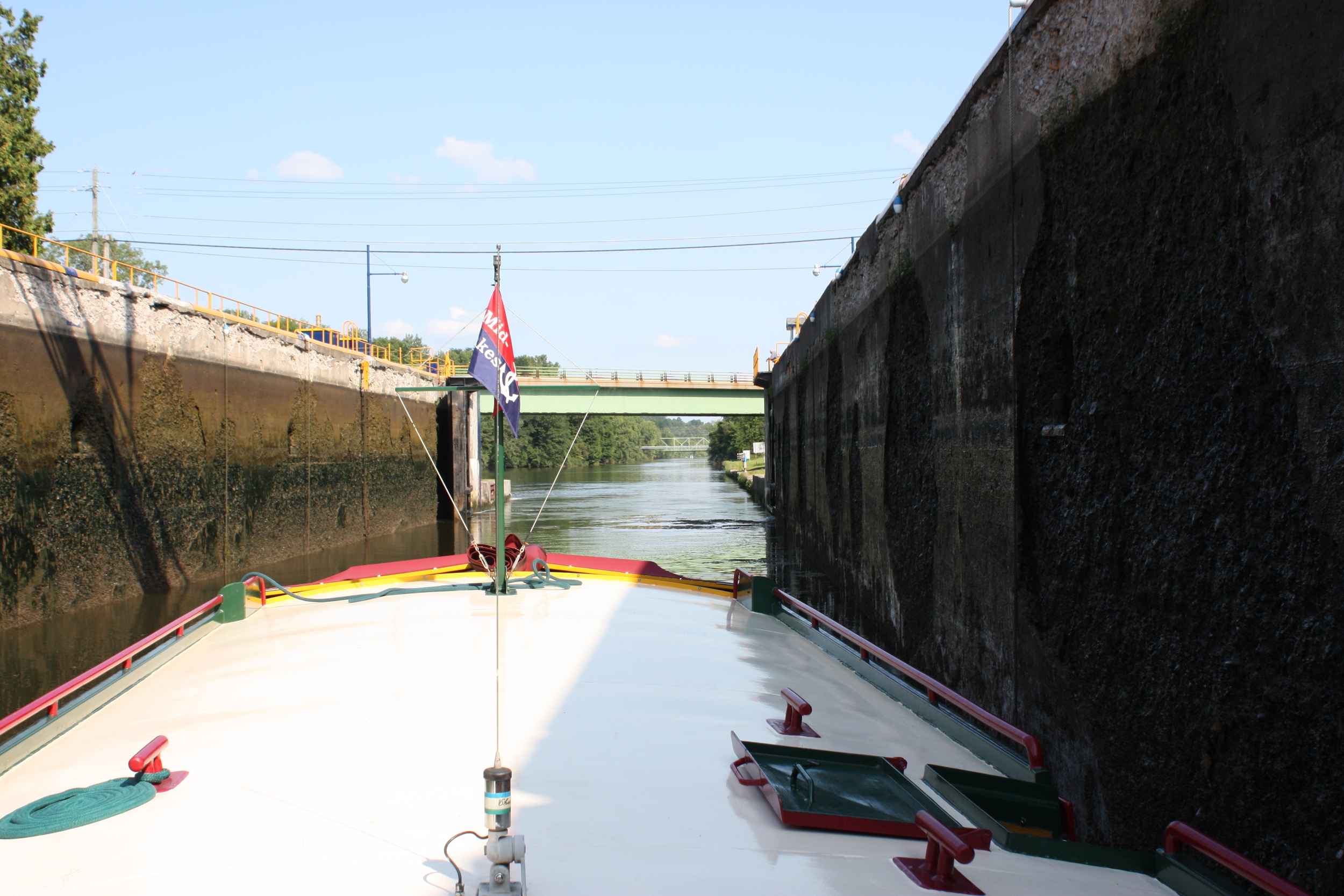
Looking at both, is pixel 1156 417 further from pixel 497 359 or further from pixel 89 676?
pixel 89 676

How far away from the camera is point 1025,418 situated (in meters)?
6.23

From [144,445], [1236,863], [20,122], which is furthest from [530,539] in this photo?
[20,122]

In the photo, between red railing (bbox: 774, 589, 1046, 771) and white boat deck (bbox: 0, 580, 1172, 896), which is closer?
white boat deck (bbox: 0, 580, 1172, 896)

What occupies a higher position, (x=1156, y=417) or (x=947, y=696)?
(x=1156, y=417)

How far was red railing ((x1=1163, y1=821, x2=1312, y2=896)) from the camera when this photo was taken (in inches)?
106

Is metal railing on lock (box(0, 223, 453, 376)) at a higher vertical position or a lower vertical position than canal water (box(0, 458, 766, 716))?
higher

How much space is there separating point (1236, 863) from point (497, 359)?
140 inches

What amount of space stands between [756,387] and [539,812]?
4113cm

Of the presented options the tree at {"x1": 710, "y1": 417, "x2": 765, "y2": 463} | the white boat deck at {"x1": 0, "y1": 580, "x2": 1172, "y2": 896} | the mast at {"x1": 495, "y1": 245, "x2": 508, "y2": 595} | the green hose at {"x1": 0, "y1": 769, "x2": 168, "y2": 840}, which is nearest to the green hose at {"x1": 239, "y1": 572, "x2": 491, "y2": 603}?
the white boat deck at {"x1": 0, "y1": 580, "x2": 1172, "y2": 896}

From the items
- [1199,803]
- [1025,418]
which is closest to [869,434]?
[1025,418]

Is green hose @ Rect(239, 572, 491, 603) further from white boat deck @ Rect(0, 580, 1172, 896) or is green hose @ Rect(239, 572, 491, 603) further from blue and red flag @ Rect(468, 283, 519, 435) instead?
blue and red flag @ Rect(468, 283, 519, 435)

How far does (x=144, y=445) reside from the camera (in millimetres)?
17188

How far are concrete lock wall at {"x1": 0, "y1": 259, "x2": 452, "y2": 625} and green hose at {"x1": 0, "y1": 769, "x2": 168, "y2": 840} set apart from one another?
1247cm

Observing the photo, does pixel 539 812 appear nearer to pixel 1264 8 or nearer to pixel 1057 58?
pixel 1264 8
